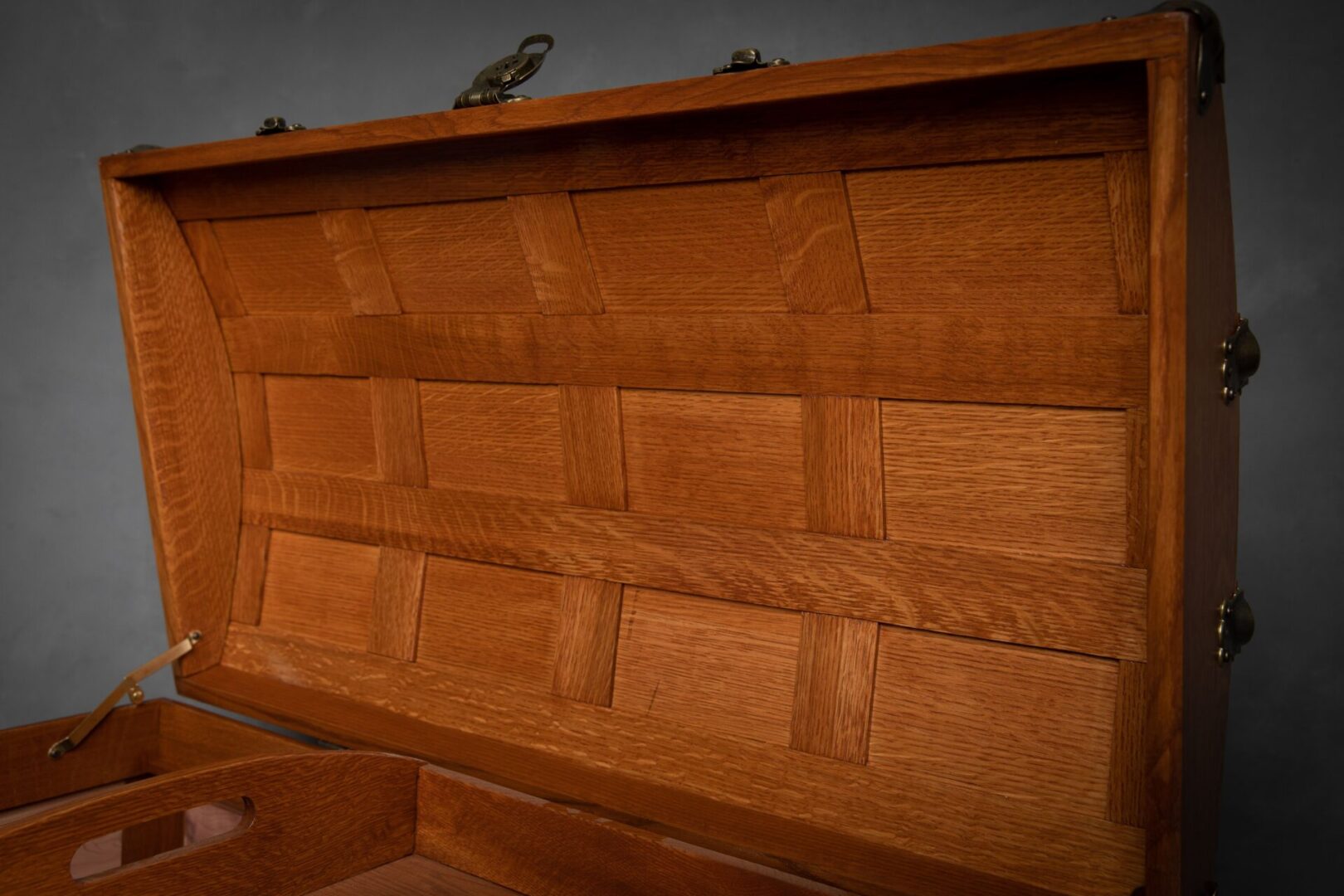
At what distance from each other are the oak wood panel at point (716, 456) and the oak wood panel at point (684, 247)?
0.11 metres

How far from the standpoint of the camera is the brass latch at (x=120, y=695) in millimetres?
1696

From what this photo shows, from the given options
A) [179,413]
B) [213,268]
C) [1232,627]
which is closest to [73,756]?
[179,413]

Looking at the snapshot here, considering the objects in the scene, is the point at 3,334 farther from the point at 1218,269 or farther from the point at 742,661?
the point at 1218,269

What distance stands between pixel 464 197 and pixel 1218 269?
2.64ft

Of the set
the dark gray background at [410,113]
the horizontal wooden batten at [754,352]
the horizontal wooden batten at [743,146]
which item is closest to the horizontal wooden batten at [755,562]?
the horizontal wooden batten at [754,352]

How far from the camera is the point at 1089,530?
1157 millimetres

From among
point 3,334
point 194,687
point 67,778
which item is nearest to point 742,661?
point 194,687

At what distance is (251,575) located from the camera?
1.86 meters

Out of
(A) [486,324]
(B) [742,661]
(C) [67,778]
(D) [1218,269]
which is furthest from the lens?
(C) [67,778]

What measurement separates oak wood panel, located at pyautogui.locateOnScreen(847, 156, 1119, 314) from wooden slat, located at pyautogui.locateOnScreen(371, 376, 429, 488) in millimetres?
697

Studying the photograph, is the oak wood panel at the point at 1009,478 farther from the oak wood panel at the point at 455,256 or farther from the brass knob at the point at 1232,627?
the oak wood panel at the point at 455,256

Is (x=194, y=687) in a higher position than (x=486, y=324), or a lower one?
lower

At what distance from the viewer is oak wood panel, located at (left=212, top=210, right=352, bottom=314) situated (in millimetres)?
1630

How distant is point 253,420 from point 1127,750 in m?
1.28
